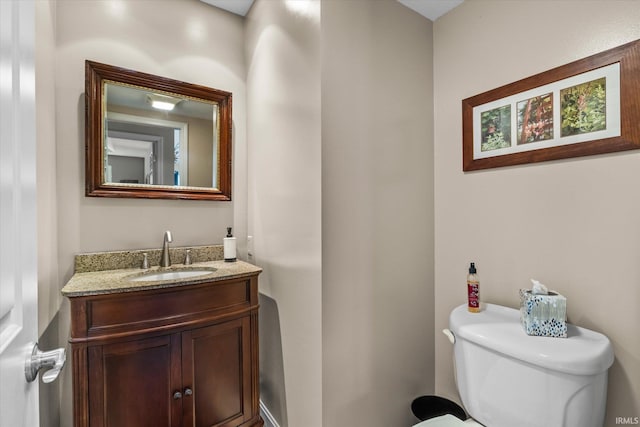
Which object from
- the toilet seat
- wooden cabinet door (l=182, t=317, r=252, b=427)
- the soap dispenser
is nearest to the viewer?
the toilet seat

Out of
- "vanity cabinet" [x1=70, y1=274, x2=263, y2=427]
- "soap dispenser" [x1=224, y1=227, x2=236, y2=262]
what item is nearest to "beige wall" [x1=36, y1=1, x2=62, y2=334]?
"vanity cabinet" [x1=70, y1=274, x2=263, y2=427]

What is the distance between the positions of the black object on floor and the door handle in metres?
1.50

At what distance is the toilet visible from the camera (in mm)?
907

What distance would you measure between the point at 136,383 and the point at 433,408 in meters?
1.41

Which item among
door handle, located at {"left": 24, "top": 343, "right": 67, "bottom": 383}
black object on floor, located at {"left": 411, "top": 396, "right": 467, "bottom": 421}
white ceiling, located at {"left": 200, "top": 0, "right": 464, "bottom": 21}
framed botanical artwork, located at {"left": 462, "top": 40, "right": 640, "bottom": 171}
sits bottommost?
black object on floor, located at {"left": 411, "top": 396, "right": 467, "bottom": 421}

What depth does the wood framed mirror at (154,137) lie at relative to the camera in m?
1.52

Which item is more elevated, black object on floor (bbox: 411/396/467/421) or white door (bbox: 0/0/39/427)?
white door (bbox: 0/0/39/427)

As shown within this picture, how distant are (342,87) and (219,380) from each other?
148cm

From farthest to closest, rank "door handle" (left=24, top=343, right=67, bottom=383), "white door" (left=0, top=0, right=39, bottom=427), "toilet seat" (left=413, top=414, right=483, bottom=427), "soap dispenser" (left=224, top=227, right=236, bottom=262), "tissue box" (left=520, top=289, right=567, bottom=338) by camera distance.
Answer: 1. "soap dispenser" (left=224, top=227, right=236, bottom=262)
2. "toilet seat" (left=413, top=414, right=483, bottom=427)
3. "tissue box" (left=520, top=289, right=567, bottom=338)
4. "door handle" (left=24, top=343, right=67, bottom=383)
5. "white door" (left=0, top=0, right=39, bottom=427)

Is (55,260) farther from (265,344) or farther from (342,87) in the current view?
(342,87)

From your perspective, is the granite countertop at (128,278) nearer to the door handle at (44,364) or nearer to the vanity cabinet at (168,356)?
the vanity cabinet at (168,356)

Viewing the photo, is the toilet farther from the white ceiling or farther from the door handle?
the white ceiling

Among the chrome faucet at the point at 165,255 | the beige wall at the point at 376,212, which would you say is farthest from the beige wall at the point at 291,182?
the chrome faucet at the point at 165,255

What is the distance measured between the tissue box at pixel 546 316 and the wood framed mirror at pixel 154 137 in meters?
1.68
